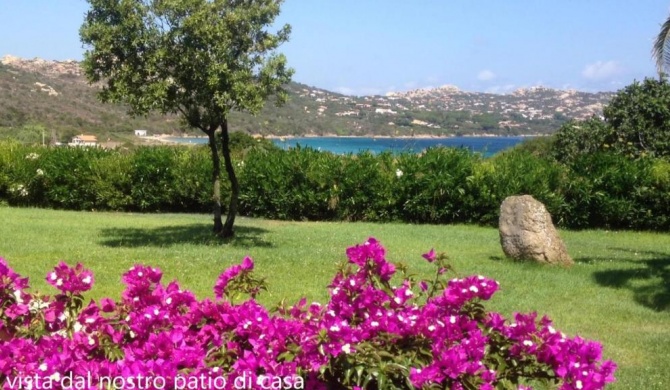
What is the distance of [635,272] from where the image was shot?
959 centimetres

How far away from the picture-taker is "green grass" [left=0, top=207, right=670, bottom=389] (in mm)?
6961

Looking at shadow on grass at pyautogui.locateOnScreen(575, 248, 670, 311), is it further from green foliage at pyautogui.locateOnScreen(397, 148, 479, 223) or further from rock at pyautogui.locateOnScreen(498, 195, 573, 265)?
green foliage at pyautogui.locateOnScreen(397, 148, 479, 223)

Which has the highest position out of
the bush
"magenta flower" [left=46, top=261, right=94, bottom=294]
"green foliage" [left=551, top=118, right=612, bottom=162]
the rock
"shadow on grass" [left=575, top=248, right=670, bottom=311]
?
"green foliage" [left=551, top=118, right=612, bottom=162]

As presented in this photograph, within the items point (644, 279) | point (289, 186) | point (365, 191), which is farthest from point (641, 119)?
point (644, 279)

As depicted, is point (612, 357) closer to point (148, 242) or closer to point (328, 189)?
point (148, 242)

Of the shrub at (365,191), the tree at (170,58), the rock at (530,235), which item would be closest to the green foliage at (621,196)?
the shrub at (365,191)

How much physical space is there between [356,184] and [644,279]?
311 inches

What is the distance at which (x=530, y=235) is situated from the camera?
10062 millimetres

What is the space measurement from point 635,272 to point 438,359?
7668 mm

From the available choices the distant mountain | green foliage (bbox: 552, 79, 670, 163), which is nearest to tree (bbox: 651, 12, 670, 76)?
green foliage (bbox: 552, 79, 670, 163)

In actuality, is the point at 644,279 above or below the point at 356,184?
below

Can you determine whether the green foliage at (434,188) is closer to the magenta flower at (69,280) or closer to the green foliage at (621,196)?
the green foliage at (621,196)

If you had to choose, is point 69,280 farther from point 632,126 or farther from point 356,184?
point 632,126

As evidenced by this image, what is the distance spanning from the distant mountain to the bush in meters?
32.7
